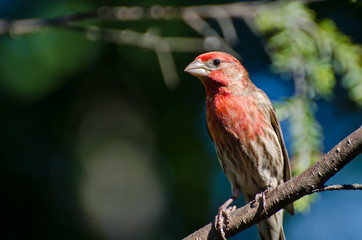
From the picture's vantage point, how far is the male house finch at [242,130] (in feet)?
13.3

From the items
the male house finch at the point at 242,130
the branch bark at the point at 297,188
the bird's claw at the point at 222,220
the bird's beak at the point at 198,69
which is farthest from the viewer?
the bird's beak at the point at 198,69

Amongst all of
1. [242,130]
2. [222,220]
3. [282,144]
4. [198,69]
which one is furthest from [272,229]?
[198,69]

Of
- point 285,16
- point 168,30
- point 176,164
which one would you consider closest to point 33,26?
point 285,16

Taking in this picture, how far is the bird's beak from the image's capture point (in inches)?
167

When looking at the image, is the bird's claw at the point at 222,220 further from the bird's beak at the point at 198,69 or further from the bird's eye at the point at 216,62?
the bird's eye at the point at 216,62

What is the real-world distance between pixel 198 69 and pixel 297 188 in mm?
1704

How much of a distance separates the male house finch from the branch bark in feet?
2.15

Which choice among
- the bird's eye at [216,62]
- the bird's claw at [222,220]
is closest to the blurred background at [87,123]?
the bird's eye at [216,62]

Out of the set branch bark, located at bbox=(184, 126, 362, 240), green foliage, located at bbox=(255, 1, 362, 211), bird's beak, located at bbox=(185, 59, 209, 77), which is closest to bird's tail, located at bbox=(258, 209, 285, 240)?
green foliage, located at bbox=(255, 1, 362, 211)

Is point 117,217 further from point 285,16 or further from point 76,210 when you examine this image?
point 285,16

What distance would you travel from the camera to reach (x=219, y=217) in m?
3.49

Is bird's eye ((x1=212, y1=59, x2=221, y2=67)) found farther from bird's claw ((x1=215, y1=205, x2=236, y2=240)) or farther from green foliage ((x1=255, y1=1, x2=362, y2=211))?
bird's claw ((x1=215, y1=205, x2=236, y2=240))

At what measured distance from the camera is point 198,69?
4270 mm

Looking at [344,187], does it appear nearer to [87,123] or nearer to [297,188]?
[297,188]
